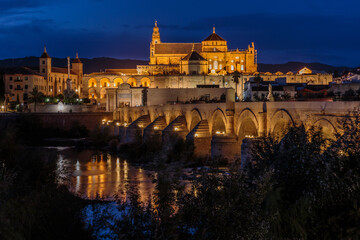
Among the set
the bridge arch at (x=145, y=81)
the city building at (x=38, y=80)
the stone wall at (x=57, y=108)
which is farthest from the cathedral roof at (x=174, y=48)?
the stone wall at (x=57, y=108)

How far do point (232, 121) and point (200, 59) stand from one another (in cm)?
4588

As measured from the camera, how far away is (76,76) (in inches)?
3199

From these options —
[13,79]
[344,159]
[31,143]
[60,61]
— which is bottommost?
[31,143]

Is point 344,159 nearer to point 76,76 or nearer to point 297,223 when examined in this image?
point 297,223

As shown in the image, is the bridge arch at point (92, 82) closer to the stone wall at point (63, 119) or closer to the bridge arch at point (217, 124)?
the stone wall at point (63, 119)

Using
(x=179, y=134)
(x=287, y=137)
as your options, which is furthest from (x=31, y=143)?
(x=287, y=137)

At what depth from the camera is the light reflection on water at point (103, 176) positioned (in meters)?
18.5

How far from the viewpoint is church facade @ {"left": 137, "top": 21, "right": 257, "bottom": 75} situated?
68875mm

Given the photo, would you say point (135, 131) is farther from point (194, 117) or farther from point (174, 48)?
point (174, 48)

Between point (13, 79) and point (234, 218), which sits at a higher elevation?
point (13, 79)

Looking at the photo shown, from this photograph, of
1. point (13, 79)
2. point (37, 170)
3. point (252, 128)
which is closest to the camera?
point (37, 170)

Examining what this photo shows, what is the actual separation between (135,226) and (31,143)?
37.7 metres

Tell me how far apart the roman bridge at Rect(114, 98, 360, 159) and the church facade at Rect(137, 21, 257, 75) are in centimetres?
3113

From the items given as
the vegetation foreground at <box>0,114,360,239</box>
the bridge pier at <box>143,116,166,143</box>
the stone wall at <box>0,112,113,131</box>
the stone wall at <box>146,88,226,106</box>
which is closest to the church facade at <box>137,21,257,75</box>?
the stone wall at <box>0,112,113,131</box>
